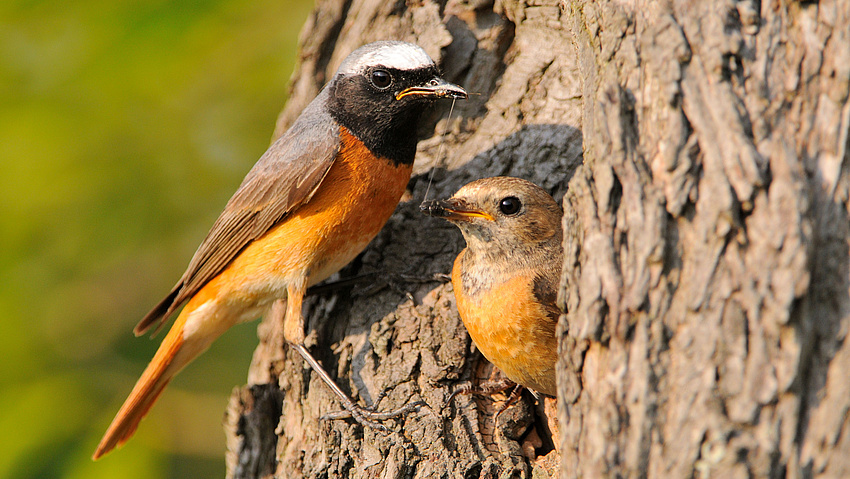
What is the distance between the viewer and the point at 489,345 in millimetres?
3803

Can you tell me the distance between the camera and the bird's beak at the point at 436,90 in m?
4.42

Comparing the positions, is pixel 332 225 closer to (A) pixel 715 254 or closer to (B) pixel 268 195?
(B) pixel 268 195

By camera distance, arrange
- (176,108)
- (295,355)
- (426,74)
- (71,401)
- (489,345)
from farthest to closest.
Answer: (176,108) → (71,401) → (295,355) → (426,74) → (489,345)

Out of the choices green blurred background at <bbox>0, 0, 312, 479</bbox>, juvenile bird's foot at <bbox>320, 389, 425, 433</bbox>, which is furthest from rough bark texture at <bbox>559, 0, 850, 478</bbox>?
green blurred background at <bbox>0, 0, 312, 479</bbox>

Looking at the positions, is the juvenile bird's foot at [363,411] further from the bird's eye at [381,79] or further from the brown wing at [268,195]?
the bird's eye at [381,79]

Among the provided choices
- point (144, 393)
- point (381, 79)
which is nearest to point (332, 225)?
point (381, 79)

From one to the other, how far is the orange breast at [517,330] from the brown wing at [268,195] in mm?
1443

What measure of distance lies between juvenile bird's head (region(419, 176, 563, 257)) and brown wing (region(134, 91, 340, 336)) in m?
1.05

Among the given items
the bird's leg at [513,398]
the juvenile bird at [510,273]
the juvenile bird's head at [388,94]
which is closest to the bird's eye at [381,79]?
the juvenile bird's head at [388,94]

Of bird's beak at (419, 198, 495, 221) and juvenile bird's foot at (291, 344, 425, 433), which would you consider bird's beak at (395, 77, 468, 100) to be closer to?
bird's beak at (419, 198, 495, 221)

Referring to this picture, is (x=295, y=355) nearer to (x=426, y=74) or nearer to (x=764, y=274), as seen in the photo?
(x=426, y=74)

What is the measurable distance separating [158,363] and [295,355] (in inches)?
39.5

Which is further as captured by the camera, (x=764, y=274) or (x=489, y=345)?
(x=489, y=345)

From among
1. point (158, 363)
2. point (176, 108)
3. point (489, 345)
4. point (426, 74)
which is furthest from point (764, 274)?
point (176, 108)
